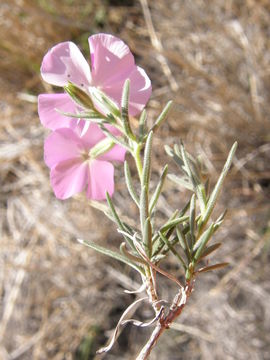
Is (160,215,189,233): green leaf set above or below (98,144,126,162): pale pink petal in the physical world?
below

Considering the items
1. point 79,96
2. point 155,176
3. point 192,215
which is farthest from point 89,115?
point 155,176

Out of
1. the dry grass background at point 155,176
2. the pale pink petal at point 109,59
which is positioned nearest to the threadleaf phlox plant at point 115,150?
the pale pink petal at point 109,59

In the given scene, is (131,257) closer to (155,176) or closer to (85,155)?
(85,155)

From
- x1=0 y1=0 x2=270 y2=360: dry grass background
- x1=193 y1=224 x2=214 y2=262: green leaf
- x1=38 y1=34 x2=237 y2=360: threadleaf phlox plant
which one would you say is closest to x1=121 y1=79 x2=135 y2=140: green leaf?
x1=38 y1=34 x2=237 y2=360: threadleaf phlox plant

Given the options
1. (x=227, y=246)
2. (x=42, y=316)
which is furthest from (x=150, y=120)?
(x=42, y=316)

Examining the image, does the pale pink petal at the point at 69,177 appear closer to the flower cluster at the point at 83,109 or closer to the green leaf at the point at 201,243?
the flower cluster at the point at 83,109

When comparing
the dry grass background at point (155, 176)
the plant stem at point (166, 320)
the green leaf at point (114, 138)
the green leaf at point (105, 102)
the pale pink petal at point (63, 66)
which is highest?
the pale pink petal at point (63, 66)

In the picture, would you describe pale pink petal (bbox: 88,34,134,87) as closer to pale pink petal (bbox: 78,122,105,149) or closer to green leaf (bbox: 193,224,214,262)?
pale pink petal (bbox: 78,122,105,149)

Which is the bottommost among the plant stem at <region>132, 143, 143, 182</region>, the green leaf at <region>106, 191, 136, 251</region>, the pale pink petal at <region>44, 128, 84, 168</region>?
the green leaf at <region>106, 191, 136, 251</region>
